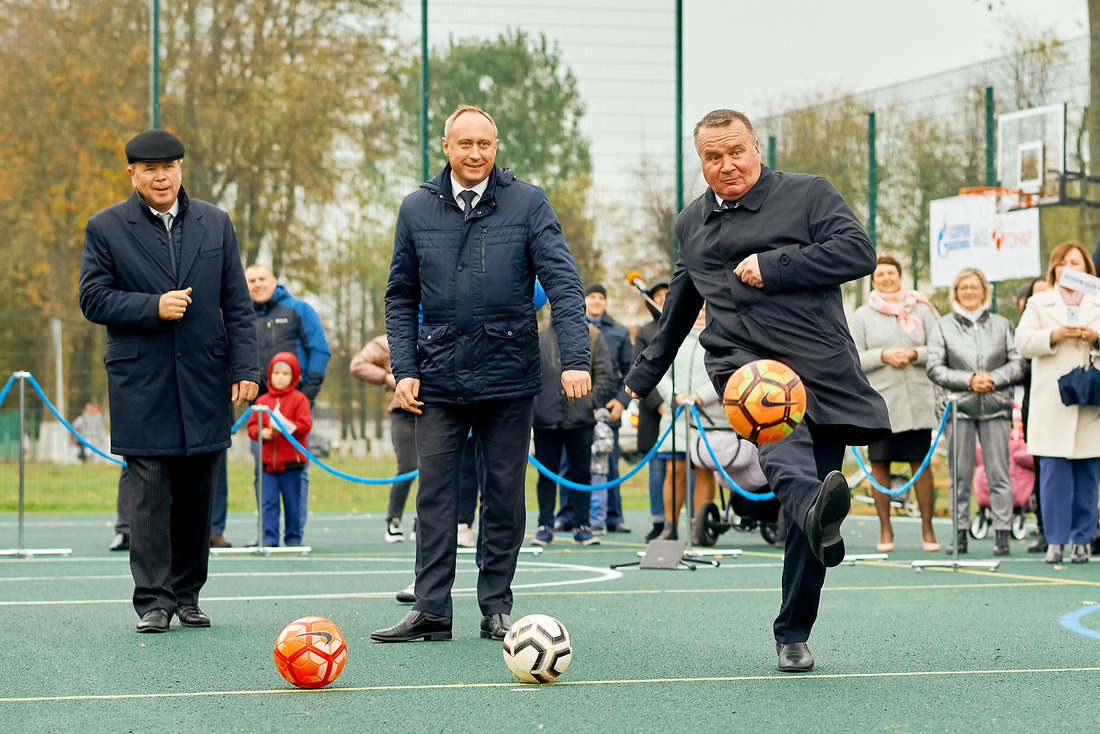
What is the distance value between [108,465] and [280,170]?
4.09 metres

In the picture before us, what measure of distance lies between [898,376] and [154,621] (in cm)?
638

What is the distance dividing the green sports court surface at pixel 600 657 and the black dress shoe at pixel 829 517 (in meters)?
0.50

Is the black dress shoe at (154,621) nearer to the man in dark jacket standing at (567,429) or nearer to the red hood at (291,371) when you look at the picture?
the red hood at (291,371)

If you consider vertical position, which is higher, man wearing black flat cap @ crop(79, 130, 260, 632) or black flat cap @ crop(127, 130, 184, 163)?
black flat cap @ crop(127, 130, 184, 163)

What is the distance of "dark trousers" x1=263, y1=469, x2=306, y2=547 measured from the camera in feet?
36.9

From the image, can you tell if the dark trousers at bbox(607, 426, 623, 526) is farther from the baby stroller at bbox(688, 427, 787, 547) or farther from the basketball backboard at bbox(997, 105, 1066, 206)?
the basketball backboard at bbox(997, 105, 1066, 206)

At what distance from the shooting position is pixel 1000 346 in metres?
10.7

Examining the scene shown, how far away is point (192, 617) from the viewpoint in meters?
6.76

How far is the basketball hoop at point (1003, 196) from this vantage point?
1513 centimetres

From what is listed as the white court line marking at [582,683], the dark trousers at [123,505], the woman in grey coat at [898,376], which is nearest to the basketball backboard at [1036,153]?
the woman in grey coat at [898,376]

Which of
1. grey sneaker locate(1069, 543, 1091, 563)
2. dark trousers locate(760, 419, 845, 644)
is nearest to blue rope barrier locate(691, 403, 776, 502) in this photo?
grey sneaker locate(1069, 543, 1091, 563)

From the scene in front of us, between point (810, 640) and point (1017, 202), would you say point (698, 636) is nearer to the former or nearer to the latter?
point (810, 640)

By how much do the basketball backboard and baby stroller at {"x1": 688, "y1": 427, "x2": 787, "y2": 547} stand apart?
18.9 feet

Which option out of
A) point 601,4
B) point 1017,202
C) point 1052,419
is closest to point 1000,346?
point 1052,419
